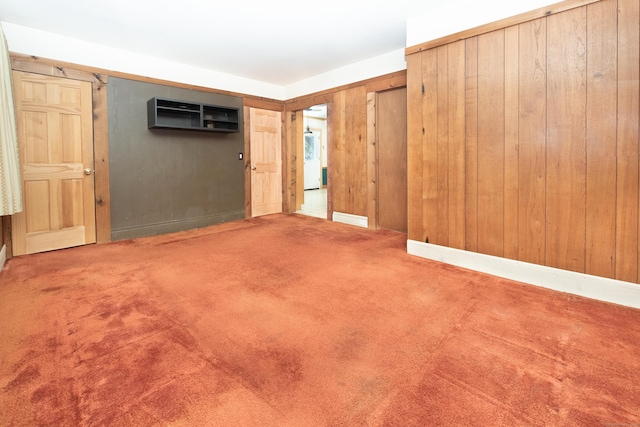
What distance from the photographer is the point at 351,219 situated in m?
5.30

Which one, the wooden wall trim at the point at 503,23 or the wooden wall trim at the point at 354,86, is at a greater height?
the wooden wall trim at the point at 354,86

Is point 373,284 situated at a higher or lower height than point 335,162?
lower

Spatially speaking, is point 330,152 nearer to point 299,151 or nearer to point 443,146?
point 299,151

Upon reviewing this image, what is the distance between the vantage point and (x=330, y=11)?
10.9 ft

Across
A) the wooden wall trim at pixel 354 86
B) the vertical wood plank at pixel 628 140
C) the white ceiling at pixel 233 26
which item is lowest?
the vertical wood plank at pixel 628 140

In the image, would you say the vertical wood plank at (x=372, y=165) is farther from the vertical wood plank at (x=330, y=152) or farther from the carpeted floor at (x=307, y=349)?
the carpeted floor at (x=307, y=349)

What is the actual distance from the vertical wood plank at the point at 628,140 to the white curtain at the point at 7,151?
4.75 metres

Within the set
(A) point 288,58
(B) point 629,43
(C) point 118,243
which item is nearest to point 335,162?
(A) point 288,58

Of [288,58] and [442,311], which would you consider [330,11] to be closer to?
[288,58]

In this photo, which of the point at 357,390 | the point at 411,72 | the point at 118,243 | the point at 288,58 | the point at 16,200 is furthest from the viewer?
the point at 288,58

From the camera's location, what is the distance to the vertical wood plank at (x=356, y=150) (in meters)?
5.00

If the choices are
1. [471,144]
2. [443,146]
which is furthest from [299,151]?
[471,144]

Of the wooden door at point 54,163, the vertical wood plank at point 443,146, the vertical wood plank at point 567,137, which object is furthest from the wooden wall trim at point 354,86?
the wooden door at point 54,163

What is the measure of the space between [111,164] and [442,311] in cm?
435
